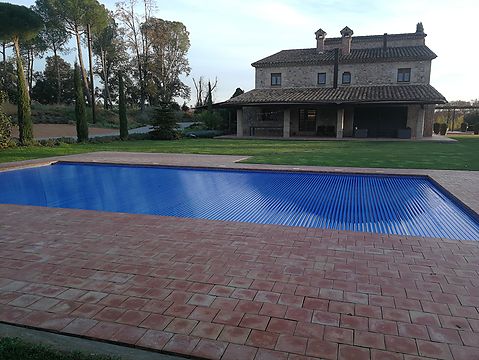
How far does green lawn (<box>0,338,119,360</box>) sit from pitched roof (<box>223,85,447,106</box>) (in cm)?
2270

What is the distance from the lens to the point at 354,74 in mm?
27000

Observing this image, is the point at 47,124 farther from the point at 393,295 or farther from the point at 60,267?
the point at 393,295

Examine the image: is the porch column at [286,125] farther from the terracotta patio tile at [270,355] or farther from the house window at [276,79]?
the terracotta patio tile at [270,355]

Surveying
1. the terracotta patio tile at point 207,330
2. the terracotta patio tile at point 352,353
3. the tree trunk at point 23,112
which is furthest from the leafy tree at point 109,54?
the terracotta patio tile at point 352,353

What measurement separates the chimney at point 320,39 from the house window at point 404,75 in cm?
660

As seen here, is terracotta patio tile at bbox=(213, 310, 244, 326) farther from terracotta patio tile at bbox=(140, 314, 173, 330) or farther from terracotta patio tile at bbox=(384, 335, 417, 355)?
terracotta patio tile at bbox=(384, 335, 417, 355)

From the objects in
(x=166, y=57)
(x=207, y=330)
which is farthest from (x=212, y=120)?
(x=207, y=330)

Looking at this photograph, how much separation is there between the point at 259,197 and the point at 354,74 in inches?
871

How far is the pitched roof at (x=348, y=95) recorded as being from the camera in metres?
22.1

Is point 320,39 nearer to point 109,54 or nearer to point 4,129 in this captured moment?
point 4,129

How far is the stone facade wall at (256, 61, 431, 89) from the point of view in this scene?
2552cm

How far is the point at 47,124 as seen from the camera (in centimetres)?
2841

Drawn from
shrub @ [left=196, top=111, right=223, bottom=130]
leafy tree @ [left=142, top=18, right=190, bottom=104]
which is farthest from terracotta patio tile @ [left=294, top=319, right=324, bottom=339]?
leafy tree @ [left=142, top=18, right=190, bottom=104]

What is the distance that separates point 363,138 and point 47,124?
2392 cm
